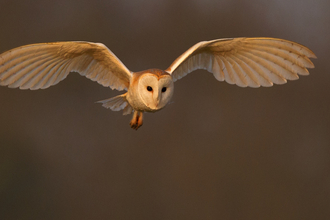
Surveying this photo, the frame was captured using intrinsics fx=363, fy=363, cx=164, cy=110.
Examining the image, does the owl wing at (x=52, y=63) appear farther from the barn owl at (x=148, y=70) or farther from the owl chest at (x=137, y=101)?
the owl chest at (x=137, y=101)

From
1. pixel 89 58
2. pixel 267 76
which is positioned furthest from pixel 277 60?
pixel 89 58

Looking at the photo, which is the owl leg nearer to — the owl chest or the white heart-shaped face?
the owl chest

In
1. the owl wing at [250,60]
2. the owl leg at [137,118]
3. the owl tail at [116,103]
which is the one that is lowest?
the owl leg at [137,118]

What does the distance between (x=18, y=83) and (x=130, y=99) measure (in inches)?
20.0

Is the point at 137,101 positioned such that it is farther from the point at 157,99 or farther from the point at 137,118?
the point at 137,118

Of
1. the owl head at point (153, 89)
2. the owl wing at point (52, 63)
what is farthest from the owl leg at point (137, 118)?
the owl head at point (153, 89)

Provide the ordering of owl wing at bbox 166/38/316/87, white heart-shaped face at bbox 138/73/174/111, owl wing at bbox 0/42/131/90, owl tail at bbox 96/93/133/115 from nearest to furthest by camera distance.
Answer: white heart-shaped face at bbox 138/73/174/111, owl wing at bbox 0/42/131/90, owl wing at bbox 166/38/316/87, owl tail at bbox 96/93/133/115

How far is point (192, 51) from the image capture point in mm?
1706

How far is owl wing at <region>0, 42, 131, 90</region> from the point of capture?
5.21ft

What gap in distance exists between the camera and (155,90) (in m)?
1.48

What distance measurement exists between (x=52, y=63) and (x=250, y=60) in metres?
0.98

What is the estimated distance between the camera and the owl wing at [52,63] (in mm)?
1588

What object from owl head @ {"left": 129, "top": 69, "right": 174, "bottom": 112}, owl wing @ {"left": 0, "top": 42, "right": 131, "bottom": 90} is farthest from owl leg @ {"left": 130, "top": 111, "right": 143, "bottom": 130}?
owl head @ {"left": 129, "top": 69, "right": 174, "bottom": 112}

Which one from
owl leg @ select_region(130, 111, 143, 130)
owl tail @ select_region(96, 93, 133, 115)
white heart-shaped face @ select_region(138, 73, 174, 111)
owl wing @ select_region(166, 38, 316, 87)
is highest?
owl wing @ select_region(166, 38, 316, 87)
